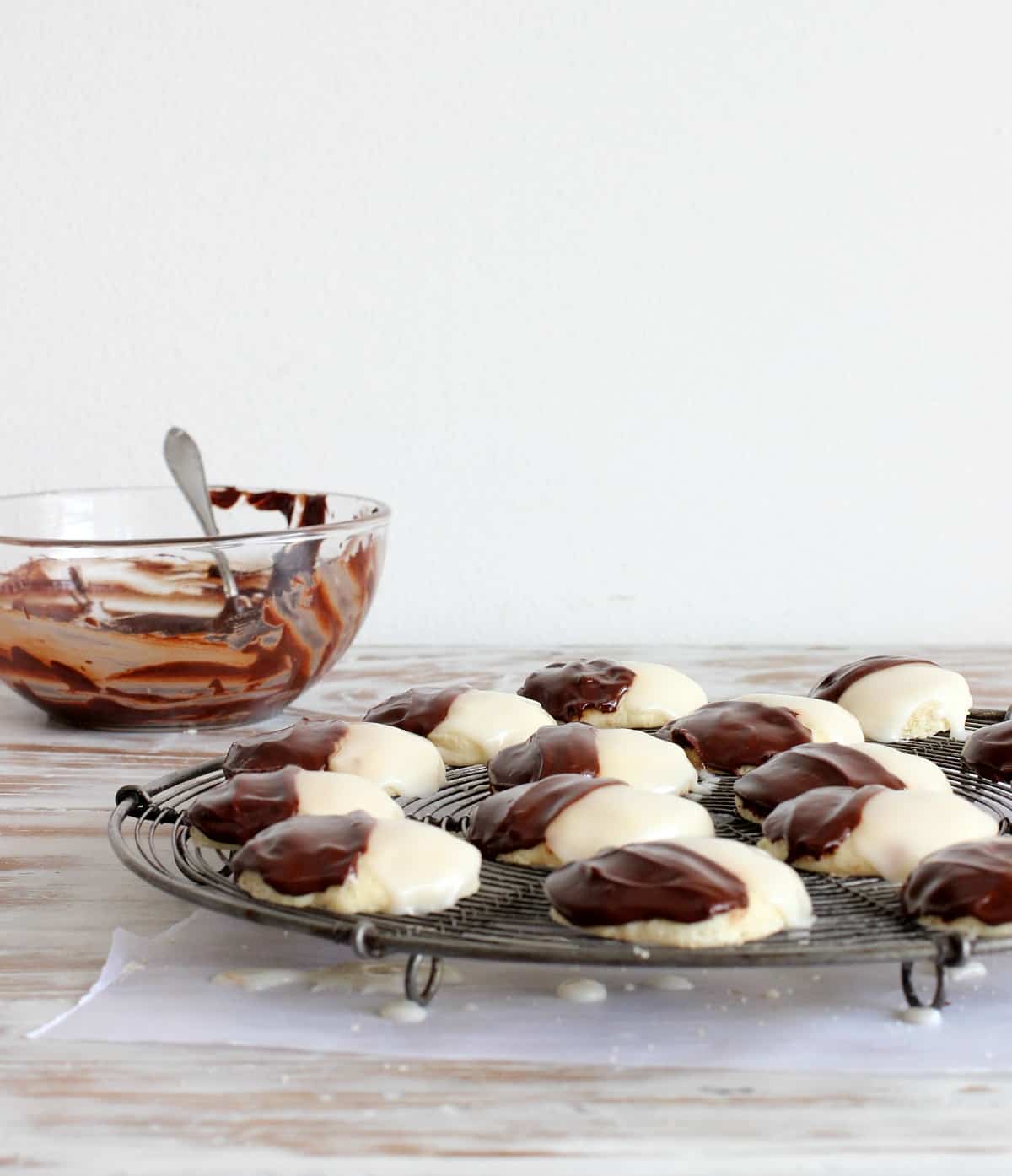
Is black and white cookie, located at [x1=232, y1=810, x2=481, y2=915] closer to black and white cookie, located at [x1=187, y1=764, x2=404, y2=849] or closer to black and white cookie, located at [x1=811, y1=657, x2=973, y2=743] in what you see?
black and white cookie, located at [x1=187, y1=764, x2=404, y2=849]

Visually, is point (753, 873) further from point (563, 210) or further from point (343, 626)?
point (563, 210)

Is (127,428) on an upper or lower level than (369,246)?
lower

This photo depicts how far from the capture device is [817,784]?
89 centimetres

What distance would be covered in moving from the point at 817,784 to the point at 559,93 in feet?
4.04

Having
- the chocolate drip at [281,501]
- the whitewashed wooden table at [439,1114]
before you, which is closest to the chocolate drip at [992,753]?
the whitewashed wooden table at [439,1114]

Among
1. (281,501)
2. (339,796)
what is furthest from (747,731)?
(281,501)

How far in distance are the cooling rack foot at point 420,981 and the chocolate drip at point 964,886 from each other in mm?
247

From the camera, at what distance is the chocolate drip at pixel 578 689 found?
1176mm

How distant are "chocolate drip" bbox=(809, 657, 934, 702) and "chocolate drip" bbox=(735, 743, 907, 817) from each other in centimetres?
26

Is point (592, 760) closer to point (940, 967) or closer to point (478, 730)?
point (478, 730)

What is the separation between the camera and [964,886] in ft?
2.28

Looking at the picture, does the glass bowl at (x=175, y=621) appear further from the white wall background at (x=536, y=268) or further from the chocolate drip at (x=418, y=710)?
the white wall background at (x=536, y=268)

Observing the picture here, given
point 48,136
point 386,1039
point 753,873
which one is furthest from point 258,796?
point 48,136

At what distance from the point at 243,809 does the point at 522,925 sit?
206mm
